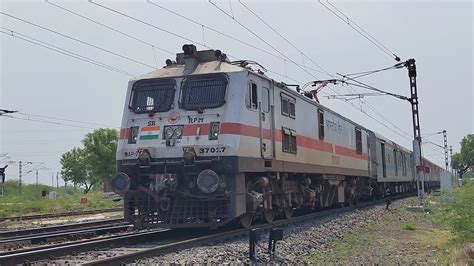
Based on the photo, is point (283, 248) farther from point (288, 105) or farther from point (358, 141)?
point (358, 141)

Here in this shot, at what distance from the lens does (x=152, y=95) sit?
41.2 feet

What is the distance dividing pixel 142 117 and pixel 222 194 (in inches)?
108

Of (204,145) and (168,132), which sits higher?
(168,132)

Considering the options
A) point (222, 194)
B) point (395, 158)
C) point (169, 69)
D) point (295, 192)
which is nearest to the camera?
point (222, 194)

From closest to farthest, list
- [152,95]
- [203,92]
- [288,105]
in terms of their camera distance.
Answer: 1. [203,92]
2. [152,95]
3. [288,105]

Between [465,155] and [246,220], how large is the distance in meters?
76.2

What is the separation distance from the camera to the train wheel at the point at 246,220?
1255 centimetres

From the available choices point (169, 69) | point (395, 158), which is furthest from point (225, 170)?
point (395, 158)

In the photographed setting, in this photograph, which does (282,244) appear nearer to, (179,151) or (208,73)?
(179,151)

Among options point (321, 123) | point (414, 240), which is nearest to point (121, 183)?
point (414, 240)

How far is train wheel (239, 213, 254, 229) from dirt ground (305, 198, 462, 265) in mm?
2261

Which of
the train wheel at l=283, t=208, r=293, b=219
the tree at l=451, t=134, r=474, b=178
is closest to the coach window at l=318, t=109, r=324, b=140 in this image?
the train wheel at l=283, t=208, r=293, b=219

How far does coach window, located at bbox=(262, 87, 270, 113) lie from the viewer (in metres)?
13.0

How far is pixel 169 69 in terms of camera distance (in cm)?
1314
